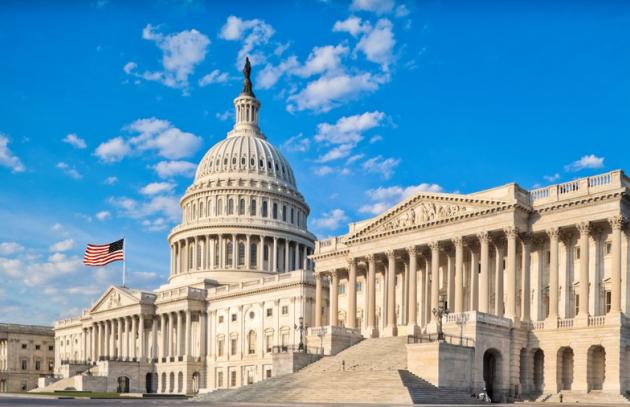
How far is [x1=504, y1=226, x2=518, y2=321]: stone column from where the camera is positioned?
70.2m

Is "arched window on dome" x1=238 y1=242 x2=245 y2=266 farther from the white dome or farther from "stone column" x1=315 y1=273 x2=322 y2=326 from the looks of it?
"stone column" x1=315 y1=273 x2=322 y2=326

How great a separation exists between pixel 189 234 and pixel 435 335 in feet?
266

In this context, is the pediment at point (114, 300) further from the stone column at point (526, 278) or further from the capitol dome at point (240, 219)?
the stone column at point (526, 278)

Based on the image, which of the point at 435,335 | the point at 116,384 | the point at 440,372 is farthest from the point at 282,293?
the point at 440,372

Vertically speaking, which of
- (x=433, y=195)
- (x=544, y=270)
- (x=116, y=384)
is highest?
(x=433, y=195)

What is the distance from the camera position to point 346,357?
74812mm

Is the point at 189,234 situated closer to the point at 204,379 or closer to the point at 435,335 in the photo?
the point at 204,379

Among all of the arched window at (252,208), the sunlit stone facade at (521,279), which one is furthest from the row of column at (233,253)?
the sunlit stone facade at (521,279)

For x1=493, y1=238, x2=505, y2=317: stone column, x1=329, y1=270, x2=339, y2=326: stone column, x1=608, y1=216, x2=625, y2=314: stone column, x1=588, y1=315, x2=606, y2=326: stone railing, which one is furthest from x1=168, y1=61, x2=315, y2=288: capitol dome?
x1=608, y1=216, x2=625, y2=314: stone column

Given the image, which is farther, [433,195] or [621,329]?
[433,195]

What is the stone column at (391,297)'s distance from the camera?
266ft

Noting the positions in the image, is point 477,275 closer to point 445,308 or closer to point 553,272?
point 553,272

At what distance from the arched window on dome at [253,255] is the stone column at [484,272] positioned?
71.0 m

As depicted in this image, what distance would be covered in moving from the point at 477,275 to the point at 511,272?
5.90 meters
